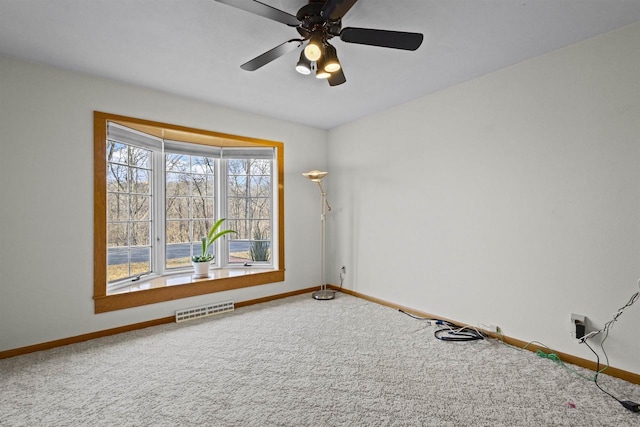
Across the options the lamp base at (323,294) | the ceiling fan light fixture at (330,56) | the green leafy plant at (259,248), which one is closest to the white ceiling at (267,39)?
the ceiling fan light fixture at (330,56)

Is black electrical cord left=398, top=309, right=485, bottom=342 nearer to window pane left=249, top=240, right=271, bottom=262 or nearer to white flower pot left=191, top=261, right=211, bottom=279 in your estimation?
window pane left=249, top=240, right=271, bottom=262

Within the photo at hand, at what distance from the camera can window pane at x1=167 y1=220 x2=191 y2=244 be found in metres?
3.81

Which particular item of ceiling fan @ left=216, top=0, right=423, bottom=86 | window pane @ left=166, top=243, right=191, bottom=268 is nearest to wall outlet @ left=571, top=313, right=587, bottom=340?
ceiling fan @ left=216, top=0, right=423, bottom=86

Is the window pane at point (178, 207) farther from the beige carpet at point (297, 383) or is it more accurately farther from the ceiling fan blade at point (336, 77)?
the ceiling fan blade at point (336, 77)

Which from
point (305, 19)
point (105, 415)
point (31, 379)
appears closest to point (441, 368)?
point (105, 415)

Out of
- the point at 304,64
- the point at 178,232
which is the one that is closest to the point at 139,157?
the point at 178,232

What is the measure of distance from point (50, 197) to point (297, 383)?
2.60m

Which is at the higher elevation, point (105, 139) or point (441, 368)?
point (105, 139)

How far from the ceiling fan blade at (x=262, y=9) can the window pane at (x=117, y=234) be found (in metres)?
2.65

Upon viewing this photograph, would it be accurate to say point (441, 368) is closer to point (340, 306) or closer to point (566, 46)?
point (340, 306)

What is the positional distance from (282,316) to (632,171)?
10.6 feet

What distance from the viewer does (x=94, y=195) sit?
9.45 feet

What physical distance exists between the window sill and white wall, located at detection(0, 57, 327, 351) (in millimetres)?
96

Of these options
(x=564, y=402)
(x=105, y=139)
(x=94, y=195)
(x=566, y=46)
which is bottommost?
(x=564, y=402)
